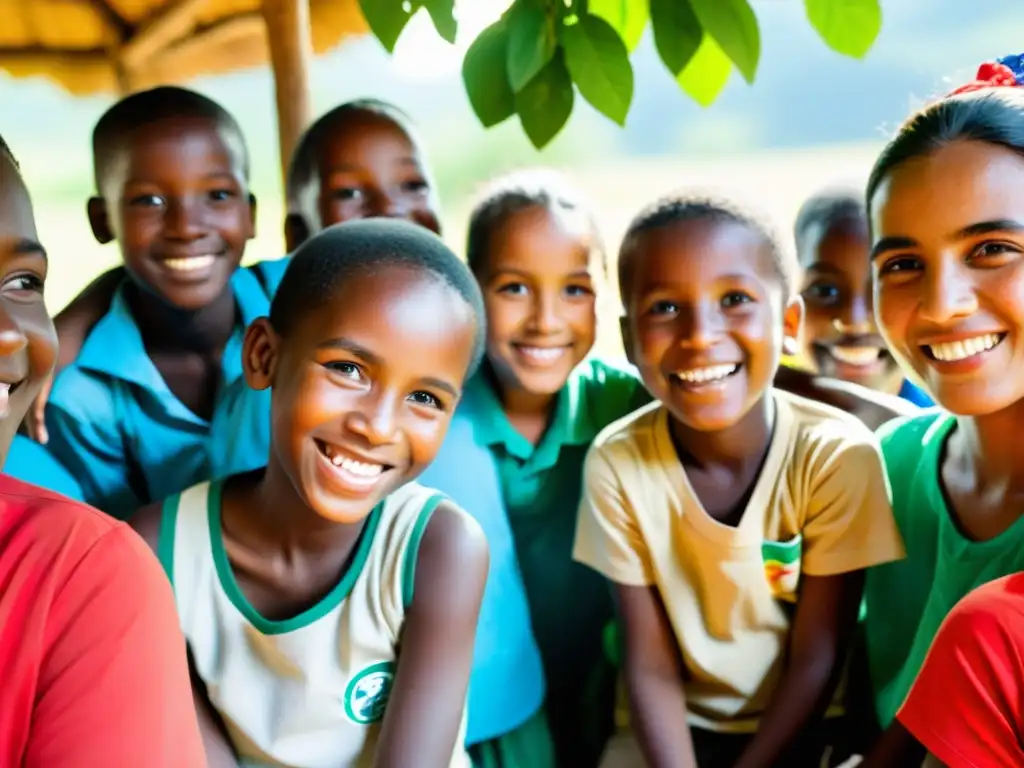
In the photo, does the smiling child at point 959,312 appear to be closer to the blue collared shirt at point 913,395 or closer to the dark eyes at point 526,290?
the dark eyes at point 526,290

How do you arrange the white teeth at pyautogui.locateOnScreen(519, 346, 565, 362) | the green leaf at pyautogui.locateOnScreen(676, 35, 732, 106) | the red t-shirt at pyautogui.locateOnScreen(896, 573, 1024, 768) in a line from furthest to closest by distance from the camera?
the white teeth at pyautogui.locateOnScreen(519, 346, 565, 362)
the green leaf at pyautogui.locateOnScreen(676, 35, 732, 106)
the red t-shirt at pyautogui.locateOnScreen(896, 573, 1024, 768)

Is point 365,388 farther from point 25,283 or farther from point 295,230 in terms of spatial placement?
point 295,230

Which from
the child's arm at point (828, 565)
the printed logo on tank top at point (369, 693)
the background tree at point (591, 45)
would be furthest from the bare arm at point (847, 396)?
the printed logo on tank top at point (369, 693)

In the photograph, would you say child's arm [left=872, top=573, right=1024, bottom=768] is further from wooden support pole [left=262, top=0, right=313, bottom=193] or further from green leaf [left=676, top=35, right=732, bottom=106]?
wooden support pole [left=262, top=0, right=313, bottom=193]

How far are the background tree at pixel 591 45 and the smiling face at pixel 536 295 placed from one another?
9.7 inches

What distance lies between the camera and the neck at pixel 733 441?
1.33 m

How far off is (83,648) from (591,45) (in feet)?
2.48

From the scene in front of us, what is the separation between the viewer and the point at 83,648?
2.23 ft

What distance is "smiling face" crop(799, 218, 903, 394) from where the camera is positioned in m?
1.66

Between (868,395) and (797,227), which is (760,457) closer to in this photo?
(868,395)

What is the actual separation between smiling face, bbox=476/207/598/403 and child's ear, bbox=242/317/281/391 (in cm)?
36

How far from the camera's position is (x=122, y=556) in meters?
0.71

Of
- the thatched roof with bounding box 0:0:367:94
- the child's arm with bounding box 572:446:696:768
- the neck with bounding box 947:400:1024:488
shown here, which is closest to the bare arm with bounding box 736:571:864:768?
the child's arm with bounding box 572:446:696:768

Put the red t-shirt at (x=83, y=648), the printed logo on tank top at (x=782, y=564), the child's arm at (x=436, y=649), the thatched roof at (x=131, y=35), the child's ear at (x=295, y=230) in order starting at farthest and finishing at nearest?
the thatched roof at (x=131, y=35)
the child's ear at (x=295, y=230)
the printed logo on tank top at (x=782, y=564)
the child's arm at (x=436, y=649)
the red t-shirt at (x=83, y=648)
